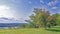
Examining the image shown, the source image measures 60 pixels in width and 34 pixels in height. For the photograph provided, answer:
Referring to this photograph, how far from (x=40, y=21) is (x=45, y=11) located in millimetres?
1141

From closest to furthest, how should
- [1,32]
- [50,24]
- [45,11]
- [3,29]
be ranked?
[1,32] → [3,29] → [45,11] → [50,24]

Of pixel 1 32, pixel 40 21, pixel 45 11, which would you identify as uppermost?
pixel 45 11

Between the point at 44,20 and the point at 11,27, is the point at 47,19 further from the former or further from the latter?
the point at 11,27

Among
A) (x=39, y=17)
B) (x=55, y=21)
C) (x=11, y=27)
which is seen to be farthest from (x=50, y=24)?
(x=11, y=27)

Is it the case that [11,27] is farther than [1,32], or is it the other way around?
[11,27]

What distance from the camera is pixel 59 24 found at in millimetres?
16953

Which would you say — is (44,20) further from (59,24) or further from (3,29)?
(3,29)

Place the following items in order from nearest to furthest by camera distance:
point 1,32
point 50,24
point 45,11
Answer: point 1,32 → point 45,11 → point 50,24

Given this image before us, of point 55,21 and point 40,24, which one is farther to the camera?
point 55,21

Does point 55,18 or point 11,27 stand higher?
point 55,18

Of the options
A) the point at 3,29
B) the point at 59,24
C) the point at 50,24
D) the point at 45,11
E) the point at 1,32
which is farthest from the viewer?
the point at 59,24

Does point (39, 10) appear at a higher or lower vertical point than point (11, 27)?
higher

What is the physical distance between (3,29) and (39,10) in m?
6.32

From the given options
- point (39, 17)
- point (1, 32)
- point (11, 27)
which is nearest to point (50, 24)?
point (39, 17)
